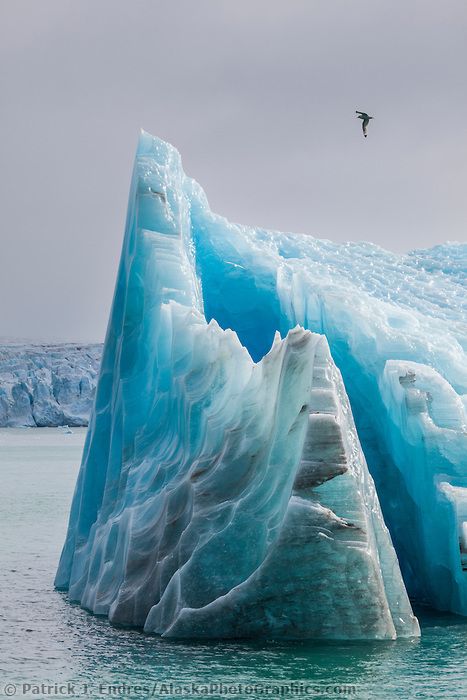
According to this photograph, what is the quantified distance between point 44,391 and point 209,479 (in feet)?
183

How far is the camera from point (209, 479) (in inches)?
380

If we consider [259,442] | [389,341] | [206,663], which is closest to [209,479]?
[259,442]

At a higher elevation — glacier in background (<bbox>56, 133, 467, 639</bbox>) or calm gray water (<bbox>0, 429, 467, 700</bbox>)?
glacier in background (<bbox>56, 133, 467, 639</bbox>)

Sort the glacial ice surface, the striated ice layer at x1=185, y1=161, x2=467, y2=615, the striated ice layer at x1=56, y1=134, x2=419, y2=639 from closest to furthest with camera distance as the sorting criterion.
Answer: the striated ice layer at x1=56, y1=134, x2=419, y2=639, the striated ice layer at x1=185, y1=161, x2=467, y2=615, the glacial ice surface

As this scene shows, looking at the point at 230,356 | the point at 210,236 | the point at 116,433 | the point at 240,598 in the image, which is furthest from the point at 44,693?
the point at 210,236

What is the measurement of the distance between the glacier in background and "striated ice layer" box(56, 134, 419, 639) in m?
0.02

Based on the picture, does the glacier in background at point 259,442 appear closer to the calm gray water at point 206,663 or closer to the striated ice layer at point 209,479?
the striated ice layer at point 209,479

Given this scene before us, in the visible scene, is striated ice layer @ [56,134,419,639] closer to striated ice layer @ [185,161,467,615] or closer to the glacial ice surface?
striated ice layer @ [185,161,467,615]

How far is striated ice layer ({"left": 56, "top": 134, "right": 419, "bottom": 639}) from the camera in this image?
8.51 meters

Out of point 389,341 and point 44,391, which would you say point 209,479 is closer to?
point 389,341

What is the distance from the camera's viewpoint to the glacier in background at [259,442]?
8578mm

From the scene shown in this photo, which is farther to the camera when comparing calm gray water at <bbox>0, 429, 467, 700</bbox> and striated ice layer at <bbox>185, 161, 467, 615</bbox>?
striated ice layer at <bbox>185, 161, 467, 615</bbox>

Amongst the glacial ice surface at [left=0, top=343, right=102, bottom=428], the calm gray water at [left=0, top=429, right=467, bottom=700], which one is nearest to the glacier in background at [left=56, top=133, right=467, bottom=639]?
the calm gray water at [left=0, top=429, right=467, bottom=700]

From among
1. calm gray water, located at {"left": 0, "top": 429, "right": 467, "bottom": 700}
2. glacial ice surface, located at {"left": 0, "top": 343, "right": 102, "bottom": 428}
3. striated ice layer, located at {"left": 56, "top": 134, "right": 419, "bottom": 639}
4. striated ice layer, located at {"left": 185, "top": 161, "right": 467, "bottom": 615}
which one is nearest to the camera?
calm gray water, located at {"left": 0, "top": 429, "right": 467, "bottom": 700}
